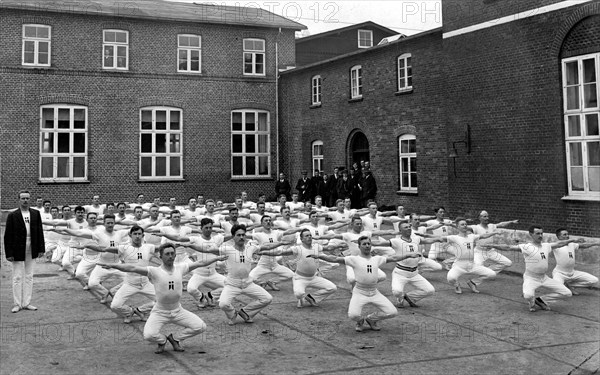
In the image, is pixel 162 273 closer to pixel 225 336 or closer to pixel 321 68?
pixel 225 336

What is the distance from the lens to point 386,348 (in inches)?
307

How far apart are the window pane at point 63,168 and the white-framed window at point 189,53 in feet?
22.2

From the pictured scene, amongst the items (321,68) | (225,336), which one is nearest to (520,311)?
(225,336)

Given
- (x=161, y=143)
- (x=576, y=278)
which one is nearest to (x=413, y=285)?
(x=576, y=278)

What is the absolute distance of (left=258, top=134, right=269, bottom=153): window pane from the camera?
3039 cm

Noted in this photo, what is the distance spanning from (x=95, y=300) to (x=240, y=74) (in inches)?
795

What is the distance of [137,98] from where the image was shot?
2753cm

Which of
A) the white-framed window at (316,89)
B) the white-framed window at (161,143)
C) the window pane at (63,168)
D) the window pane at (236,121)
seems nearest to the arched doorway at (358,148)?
the white-framed window at (316,89)

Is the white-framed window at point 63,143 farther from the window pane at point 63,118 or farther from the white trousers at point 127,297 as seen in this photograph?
the white trousers at point 127,297

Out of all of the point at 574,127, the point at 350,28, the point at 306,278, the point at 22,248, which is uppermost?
the point at 350,28

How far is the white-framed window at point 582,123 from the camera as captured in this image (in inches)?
570

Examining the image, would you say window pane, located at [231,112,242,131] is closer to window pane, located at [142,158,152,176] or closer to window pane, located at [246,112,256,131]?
window pane, located at [246,112,256,131]

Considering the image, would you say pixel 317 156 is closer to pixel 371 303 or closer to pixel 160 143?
pixel 160 143

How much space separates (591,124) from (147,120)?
19.7 meters
